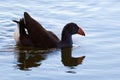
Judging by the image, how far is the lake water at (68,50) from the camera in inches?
472

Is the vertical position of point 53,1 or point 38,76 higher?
point 53,1

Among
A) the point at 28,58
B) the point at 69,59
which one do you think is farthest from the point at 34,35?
the point at 69,59

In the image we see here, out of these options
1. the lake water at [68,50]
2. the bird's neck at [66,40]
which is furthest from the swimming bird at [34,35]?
the lake water at [68,50]

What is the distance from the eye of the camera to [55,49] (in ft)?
47.0

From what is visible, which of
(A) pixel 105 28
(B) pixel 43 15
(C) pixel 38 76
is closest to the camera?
(C) pixel 38 76

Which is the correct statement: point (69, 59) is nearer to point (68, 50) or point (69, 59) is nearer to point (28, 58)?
point (68, 50)

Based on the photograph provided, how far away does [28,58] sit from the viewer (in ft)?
44.4

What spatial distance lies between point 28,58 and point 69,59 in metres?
1.03

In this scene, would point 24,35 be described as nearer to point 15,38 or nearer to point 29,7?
point 15,38

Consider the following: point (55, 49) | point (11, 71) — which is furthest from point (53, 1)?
point (11, 71)

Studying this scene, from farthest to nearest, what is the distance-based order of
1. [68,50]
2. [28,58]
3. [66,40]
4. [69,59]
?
[66,40] → [68,50] → [69,59] → [28,58]

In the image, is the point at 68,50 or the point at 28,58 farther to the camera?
the point at 68,50

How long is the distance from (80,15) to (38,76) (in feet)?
18.6

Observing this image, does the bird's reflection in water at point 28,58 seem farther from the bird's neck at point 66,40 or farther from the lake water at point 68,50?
the bird's neck at point 66,40
